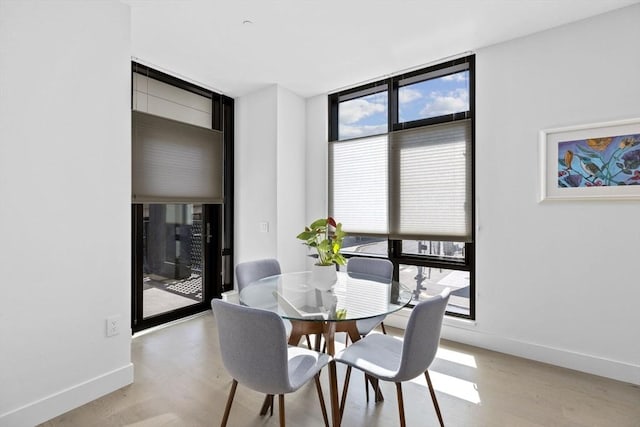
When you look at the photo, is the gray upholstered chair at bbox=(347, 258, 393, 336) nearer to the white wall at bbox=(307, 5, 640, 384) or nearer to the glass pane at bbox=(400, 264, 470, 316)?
the glass pane at bbox=(400, 264, 470, 316)

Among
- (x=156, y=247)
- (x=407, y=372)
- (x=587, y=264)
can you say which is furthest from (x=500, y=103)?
(x=156, y=247)

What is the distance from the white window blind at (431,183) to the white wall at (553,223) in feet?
0.44

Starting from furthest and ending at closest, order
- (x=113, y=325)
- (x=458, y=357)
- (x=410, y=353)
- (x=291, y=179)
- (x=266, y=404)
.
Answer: (x=291, y=179), (x=458, y=357), (x=113, y=325), (x=266, y=404), (x=410, y=353)

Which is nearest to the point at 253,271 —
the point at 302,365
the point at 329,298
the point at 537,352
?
the point at 329,298

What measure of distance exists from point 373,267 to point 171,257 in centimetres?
221

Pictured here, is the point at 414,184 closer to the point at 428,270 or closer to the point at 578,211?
the point at 428,270

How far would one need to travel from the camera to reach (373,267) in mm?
2738

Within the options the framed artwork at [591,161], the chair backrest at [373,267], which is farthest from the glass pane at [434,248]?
the framed artwork at [591,161]

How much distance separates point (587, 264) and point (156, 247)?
150 inches

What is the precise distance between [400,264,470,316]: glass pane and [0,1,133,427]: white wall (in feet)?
8.36

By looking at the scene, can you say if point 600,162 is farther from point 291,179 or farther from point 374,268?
point 291,179

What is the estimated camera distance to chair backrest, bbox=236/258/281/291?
258 cm

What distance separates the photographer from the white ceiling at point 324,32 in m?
2.26

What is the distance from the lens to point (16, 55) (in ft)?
5.93
